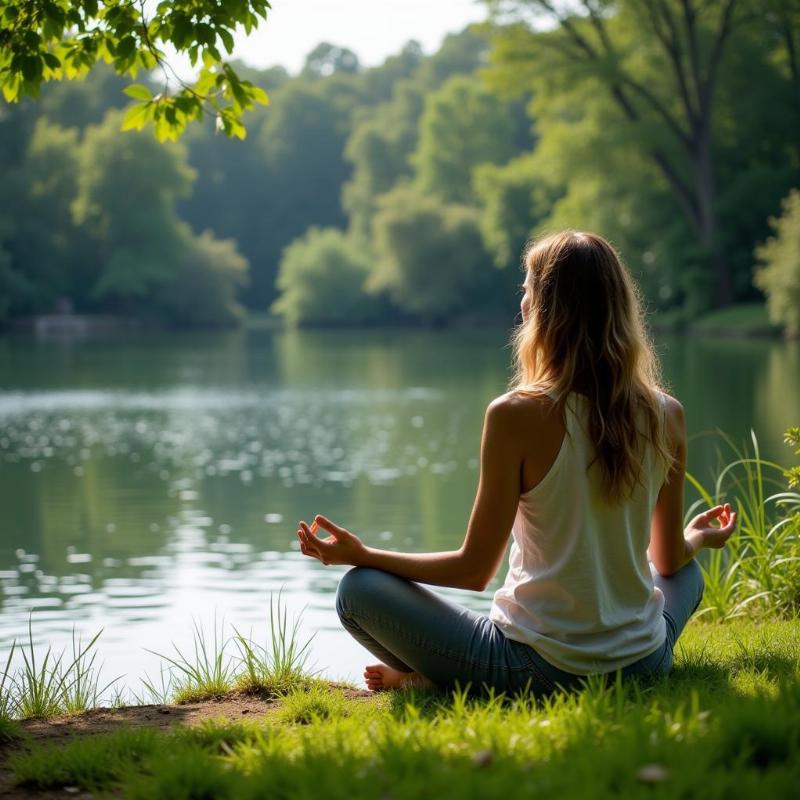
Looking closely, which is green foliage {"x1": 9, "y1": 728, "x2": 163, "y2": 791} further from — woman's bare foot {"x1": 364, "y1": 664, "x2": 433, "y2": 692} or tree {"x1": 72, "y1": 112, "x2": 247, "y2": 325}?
tree {"x1": 72, "y1": 112, "x2": 247, "y2": 325}

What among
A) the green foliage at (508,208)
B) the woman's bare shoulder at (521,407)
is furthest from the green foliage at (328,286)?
the woman's bare shoulder at (521,407)

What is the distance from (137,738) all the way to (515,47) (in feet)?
105

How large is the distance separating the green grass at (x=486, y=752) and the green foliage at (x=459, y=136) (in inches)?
2313

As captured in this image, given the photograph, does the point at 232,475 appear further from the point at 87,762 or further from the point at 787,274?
the point at 787,274

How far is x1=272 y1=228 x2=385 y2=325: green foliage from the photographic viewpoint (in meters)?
56.5

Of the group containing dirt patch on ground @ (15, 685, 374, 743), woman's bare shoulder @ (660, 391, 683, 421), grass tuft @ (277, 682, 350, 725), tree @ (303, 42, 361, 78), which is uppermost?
tree @ (303, 42, 361, 78)

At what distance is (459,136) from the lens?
61469 mm

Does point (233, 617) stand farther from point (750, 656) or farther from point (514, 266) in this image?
point (514, 266)

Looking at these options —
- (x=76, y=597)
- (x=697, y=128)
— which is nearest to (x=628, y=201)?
(x=697, y=128)

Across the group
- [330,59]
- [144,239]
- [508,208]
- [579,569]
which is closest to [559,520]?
[579,569]

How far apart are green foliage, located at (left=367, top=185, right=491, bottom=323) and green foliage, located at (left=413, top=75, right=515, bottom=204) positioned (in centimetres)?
882

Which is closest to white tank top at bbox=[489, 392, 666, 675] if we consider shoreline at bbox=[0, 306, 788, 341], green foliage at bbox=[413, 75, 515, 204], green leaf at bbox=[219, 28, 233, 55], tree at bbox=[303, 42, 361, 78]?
green leaf at bbox=[219, 28, 233, 55]

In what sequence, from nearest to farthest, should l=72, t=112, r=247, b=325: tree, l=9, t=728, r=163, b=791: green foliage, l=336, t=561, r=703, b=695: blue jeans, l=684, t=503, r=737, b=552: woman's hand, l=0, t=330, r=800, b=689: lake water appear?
l=9, t=728, r=163, b=791: green foliage < l=336, t=561, r=703, b=695: blue jeans < l=684, t=503, r=737, b=552: woman's hand < l=0, t=330, r=800, b=689: lake water < l=72, t=112, r=247, b=325: tree

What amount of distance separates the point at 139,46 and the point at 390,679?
248 cm
